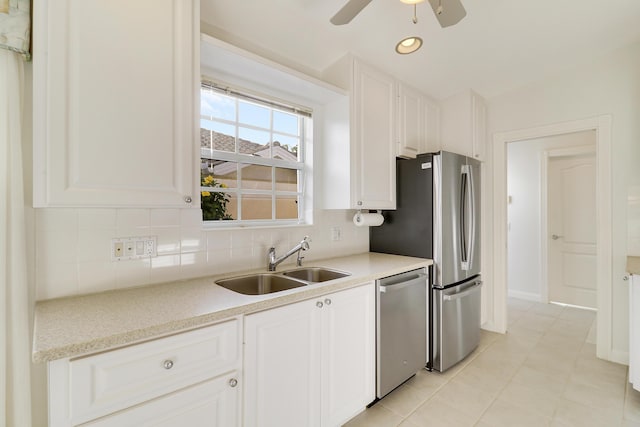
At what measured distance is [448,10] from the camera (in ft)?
4.76

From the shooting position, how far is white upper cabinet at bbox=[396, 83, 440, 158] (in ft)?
8.60

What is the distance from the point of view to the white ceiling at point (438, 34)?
185 centimetres

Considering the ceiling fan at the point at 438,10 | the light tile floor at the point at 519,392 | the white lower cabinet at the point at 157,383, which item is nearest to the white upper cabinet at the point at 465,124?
the ceiling fan at the point at 438,10

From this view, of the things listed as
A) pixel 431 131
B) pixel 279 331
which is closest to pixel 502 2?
pixel 431 131

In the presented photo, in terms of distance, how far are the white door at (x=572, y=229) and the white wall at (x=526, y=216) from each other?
0.48 feet

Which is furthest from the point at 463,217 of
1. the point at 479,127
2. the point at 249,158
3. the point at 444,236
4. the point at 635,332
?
the point at 249,158

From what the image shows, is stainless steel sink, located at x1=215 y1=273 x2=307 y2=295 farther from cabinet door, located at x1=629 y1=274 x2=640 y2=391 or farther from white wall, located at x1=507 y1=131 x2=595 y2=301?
white wall, located at x1=507 y1=131 x2=595 y2=301

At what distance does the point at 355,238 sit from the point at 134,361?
199 cm

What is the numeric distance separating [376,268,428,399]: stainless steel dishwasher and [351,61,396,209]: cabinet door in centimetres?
63

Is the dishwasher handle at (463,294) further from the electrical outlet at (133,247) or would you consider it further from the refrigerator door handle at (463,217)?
the electrical outlet at (133,247)

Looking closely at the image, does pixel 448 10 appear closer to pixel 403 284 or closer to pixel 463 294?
pixel 403 284

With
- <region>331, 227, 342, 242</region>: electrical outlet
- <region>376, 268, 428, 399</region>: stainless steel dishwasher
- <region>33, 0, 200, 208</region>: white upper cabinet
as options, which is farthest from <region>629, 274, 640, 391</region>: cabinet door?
<region>33, 0, 200, 208</region>: white upper cabinet

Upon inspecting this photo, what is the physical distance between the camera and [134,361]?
1016mm

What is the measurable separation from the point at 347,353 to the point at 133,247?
1.30 metres
